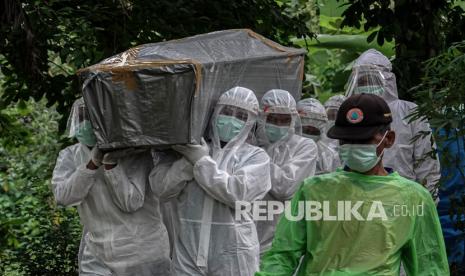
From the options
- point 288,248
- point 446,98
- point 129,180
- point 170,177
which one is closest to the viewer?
point 288,248

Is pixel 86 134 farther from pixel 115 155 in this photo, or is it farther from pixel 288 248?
pixel 288 248

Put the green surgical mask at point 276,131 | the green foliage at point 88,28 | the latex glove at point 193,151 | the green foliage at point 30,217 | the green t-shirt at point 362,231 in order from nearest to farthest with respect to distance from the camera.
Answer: the green t-shirt at point 362,231 < the latex glove at point 193,151 < the green surgical mask at point 276,131 < the green foliage at point 88,28 < the green foliage at point 30,217

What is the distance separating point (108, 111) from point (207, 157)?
684 millimetres

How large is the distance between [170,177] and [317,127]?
2.08m

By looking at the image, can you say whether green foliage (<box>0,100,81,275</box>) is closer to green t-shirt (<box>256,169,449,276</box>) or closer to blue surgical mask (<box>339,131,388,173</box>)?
green t-shirt (<box>256,169,449,276</box>)

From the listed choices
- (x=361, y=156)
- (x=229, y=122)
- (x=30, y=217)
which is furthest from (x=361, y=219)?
(x=30, y=217)

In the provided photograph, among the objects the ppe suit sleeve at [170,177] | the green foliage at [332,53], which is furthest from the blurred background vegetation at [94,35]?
the ppe suit sleeve at [170,177]

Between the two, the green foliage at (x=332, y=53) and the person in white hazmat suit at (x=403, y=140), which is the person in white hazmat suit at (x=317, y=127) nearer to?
the person in white hazmat suit at (x=403, y=140)

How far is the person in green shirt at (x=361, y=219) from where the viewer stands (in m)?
5.20

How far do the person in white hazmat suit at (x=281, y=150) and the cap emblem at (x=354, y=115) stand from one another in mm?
3015

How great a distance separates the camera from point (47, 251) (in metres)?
11.3

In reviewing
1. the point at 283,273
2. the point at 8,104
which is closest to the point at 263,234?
the point at 283,273

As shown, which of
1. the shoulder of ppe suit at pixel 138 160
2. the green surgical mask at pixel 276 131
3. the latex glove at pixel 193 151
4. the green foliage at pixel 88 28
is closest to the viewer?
the latex glove at pixel 193 151

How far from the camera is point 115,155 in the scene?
7.57m
